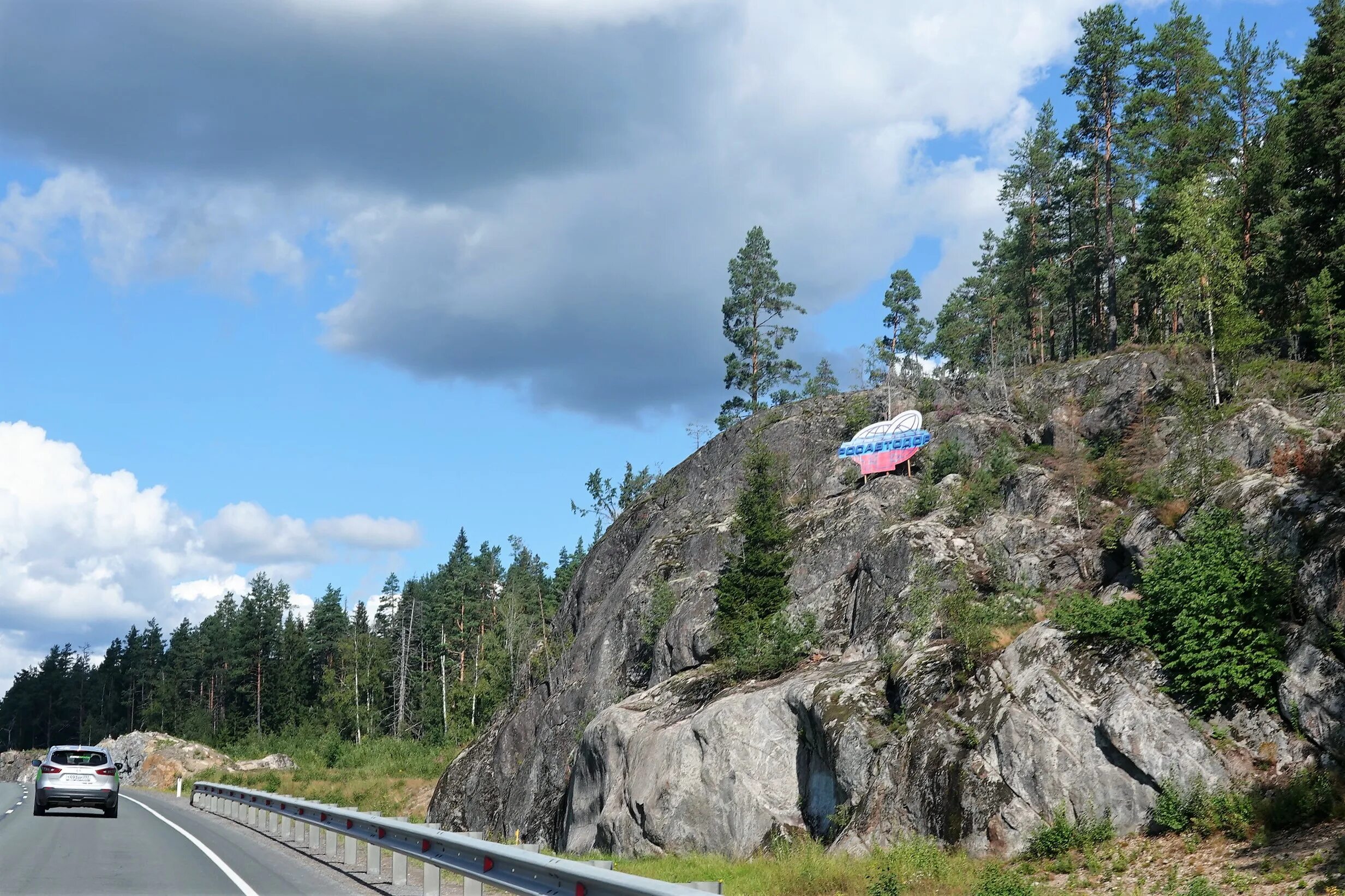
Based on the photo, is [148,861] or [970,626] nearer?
[148,861]

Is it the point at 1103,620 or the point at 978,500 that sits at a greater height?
the point at 978,500

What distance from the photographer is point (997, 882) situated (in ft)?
41.3

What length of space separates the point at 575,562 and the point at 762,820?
274 ft

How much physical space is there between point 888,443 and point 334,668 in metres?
96.0

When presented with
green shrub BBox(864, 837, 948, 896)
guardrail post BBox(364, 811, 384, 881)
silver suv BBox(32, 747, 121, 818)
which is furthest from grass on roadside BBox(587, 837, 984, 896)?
silver suv BBox(32, 747, 121, 818)

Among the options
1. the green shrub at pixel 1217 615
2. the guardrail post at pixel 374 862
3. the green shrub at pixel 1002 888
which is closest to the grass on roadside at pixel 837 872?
the green shrub at pixel 1002 888

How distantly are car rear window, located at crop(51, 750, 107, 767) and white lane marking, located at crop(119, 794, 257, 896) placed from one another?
241cm

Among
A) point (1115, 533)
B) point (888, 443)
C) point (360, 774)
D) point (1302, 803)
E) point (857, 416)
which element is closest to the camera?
point (1302, 803)

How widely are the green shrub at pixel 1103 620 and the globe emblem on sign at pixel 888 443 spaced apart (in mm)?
23022

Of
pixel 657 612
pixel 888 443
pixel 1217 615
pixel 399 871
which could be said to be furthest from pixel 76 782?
pixel 888 443

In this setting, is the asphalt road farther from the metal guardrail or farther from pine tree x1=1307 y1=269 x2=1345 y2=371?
pine tree x1=1307 y1=269 x2=1345 y2=371

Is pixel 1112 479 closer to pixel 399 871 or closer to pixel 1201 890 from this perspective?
pixel 1201 890

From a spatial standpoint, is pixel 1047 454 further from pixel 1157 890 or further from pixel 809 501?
pixel 1157 890

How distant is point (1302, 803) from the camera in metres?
15.6
